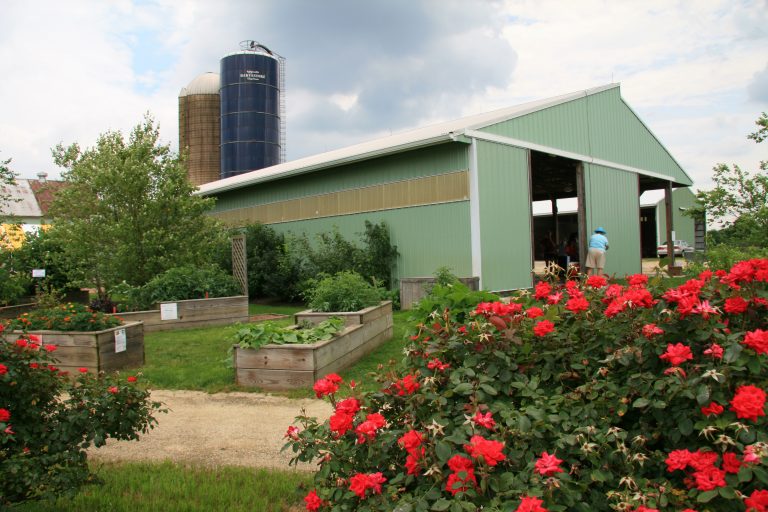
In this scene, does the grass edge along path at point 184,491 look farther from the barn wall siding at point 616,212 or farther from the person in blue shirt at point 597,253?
the barn wall siding at point 616,212

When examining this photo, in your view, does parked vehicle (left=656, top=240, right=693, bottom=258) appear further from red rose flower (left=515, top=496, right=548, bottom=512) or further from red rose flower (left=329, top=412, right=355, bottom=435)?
red rose flower (left=515, top=496, right=548, bottom=512)

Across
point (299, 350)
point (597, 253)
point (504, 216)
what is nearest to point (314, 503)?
point (299, 350)

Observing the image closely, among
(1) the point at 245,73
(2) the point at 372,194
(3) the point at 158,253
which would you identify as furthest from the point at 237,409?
(1) the point at 245,73

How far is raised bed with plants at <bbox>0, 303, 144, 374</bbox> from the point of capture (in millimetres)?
6789

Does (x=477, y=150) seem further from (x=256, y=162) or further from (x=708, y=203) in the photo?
(x=256, y=162)

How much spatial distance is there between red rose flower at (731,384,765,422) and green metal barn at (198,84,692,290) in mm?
10687

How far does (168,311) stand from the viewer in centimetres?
1024

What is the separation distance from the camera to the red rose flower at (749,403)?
1652 millimetres

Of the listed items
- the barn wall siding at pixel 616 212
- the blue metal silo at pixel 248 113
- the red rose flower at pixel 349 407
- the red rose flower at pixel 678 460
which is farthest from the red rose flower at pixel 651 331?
the blue metal silo at pixel 248 113

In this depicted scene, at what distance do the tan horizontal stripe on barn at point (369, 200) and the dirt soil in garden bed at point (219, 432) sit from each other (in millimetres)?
8674

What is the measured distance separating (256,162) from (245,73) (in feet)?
23.7

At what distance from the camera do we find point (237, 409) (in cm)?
545

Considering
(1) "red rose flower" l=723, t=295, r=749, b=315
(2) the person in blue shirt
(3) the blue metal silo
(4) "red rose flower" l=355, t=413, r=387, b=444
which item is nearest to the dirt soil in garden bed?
(4) "red rose flower" l=355, t=413, r=387, b=444

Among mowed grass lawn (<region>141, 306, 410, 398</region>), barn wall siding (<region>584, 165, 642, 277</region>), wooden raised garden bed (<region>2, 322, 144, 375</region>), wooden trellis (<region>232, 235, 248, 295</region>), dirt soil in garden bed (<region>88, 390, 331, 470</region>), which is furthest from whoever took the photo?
barn wall siding (<region>584, 165, 642, 277</region>)
